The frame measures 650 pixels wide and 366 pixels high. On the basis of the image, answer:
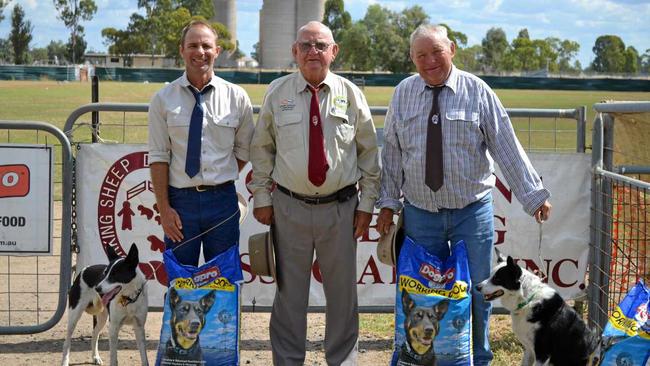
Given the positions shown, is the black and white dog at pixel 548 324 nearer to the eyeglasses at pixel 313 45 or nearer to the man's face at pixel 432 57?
the man's face at pixel 432 57

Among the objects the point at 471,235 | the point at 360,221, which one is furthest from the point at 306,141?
the point at 471,235

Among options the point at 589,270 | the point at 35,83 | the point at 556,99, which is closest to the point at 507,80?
the point at 556,99

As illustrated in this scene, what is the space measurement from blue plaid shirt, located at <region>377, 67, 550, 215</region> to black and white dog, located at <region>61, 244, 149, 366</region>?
1820 millimetres

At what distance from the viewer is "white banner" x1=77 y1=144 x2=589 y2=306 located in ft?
19.5

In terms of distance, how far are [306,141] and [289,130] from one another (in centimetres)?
12

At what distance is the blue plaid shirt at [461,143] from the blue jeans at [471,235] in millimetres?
55

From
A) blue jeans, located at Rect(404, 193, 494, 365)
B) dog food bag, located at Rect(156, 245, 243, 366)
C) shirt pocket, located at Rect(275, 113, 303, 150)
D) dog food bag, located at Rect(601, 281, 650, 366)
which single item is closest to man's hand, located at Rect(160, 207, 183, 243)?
dog food bag, located at Rect(156, 245, 243, 366)

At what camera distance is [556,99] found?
42219 mm

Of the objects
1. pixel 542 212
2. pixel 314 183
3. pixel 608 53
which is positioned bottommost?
pixel 542 212

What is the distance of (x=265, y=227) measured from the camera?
6.12m

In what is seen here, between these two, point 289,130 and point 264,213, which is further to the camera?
point 264,213

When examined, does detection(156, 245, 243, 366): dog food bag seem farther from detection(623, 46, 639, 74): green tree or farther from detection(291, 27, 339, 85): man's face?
detection(623, 46, 639, 74): green tree

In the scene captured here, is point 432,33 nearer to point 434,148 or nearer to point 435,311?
point 434,148

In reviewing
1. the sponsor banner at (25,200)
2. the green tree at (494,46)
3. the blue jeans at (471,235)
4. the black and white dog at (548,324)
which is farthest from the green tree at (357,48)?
the blue jeans at (471,235)
